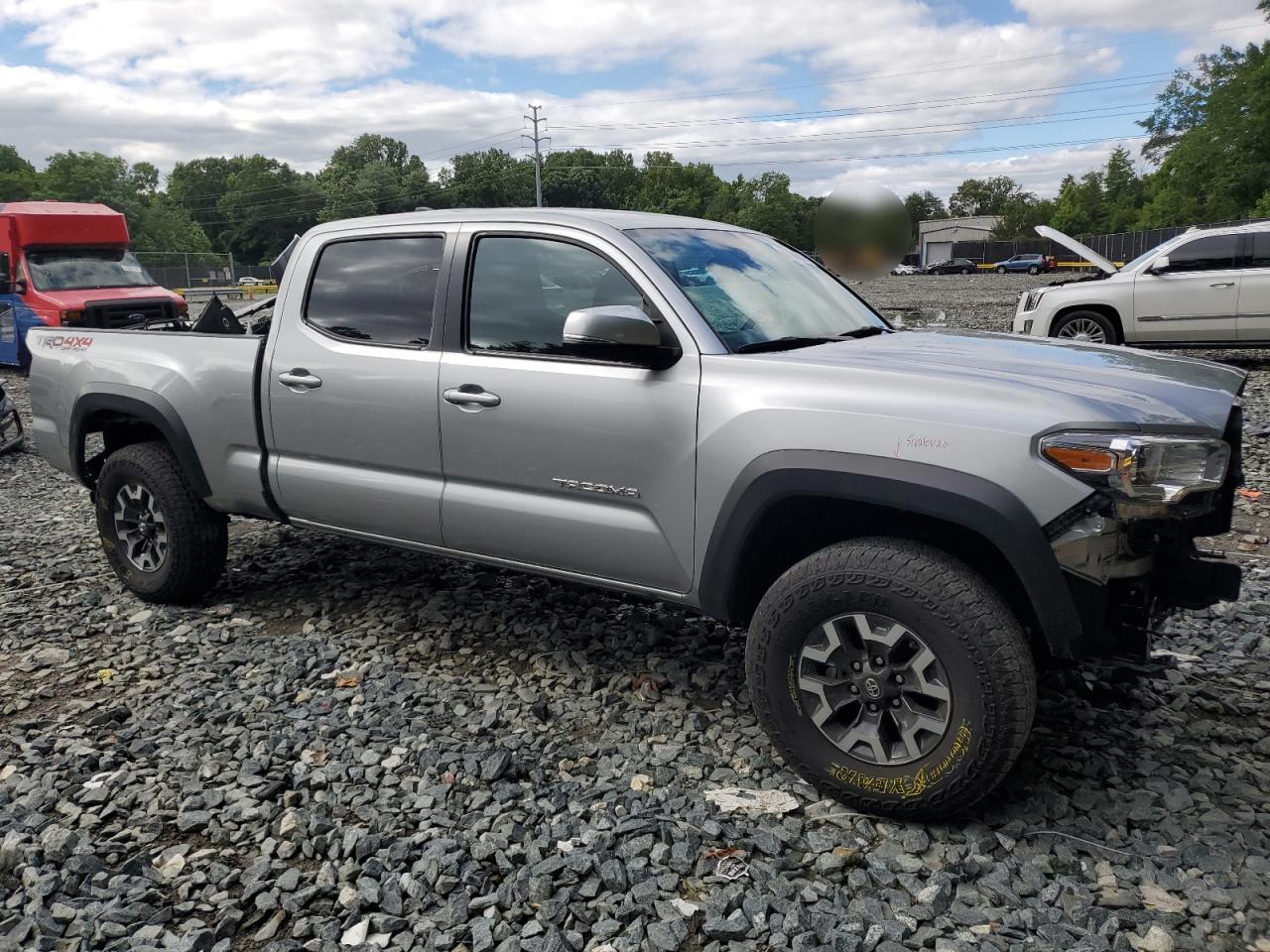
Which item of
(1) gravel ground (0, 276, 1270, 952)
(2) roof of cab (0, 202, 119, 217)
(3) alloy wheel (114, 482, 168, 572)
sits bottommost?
(1) gravel ground (0, 276, 1270, 952)

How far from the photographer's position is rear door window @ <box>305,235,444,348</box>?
158 inches

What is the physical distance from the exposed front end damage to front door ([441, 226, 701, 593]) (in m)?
1.17

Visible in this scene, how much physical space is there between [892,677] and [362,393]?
2.37 metres

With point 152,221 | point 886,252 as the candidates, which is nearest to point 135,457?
point 886,252

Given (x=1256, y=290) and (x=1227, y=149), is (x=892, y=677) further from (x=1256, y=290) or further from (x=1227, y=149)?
(x=1227, y=149)

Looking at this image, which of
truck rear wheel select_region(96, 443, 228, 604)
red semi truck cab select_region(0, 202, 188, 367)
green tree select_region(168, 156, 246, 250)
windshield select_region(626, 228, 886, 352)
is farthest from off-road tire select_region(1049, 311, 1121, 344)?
green tree select_region(168, 156, 246, 250)

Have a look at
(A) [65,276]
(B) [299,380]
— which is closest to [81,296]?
(A) [65,276]

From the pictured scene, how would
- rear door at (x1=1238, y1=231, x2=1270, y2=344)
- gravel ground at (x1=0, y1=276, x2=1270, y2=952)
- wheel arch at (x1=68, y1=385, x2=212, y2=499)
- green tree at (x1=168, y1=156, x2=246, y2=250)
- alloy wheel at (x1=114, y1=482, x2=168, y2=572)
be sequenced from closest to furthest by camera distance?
1. gravel ground at (x1=0, y1=276, x2=1270, y2=952)
2. wheel arch at (x1=68, y1=385, x2=212, y2=499)
3. alloy wheel at (x1=114, y1=482, x2=168, y2=572)
4. rear door at (x1=1238, y1=231, x2=1270, y2=344)
5. green tree at (x1=168, y1=156, x2=246, y2=250)

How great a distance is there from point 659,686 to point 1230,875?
6.65 ft

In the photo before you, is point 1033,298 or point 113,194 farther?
point 113,194

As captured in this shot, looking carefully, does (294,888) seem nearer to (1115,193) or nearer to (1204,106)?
(1204,106)

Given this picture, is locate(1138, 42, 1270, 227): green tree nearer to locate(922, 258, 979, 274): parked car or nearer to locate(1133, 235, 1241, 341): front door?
locate(922, 258, 979, 274): parked car

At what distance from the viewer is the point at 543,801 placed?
10.4 feet

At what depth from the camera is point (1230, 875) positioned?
8.82 feet
